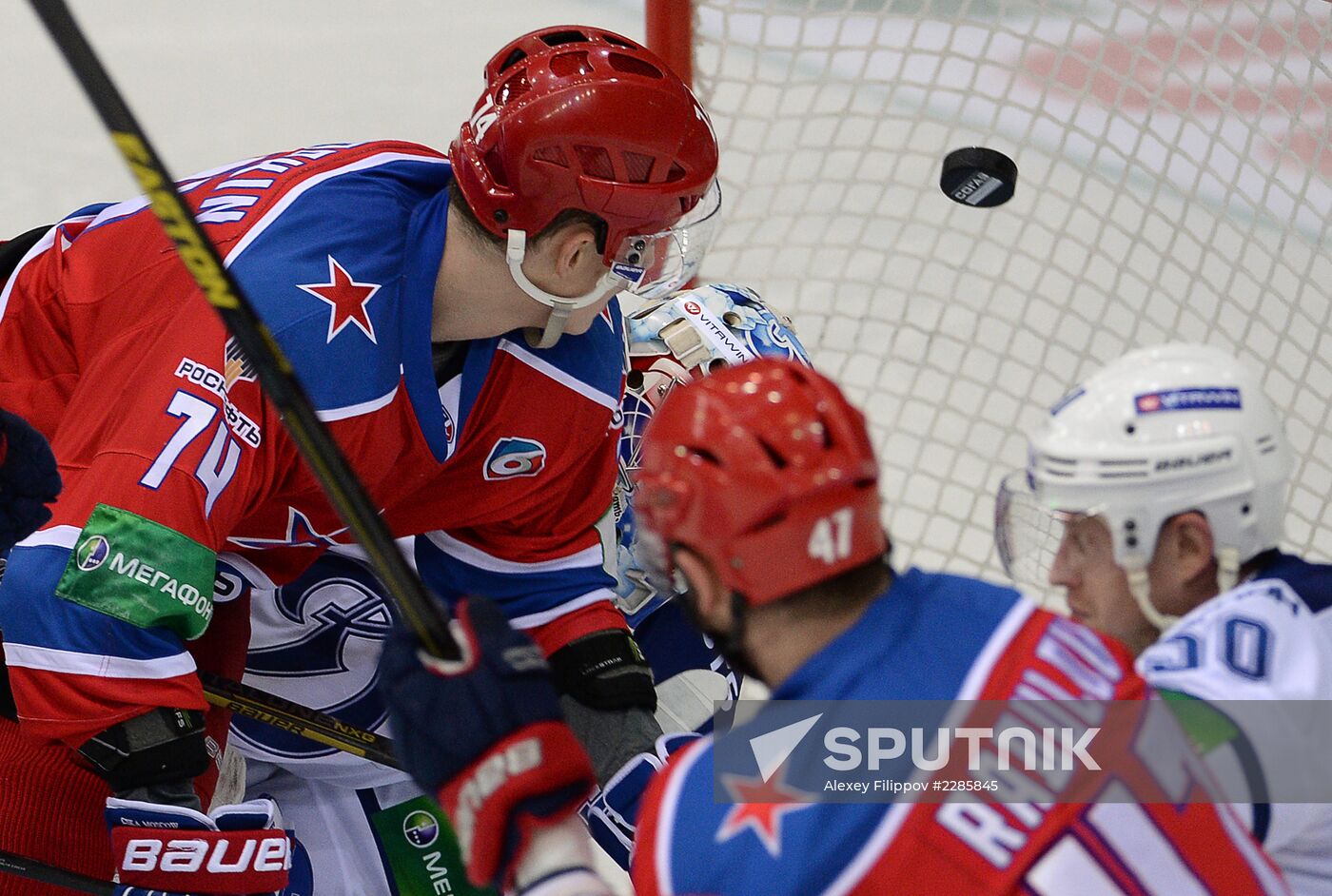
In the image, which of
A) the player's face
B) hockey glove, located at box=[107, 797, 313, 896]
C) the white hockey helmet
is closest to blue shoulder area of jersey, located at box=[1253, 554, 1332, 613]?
the white hockey helmet

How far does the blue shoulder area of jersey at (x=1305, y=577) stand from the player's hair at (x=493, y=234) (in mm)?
865

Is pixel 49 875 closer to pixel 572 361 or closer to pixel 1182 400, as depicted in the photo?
pixel 572 361

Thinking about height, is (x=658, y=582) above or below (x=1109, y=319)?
above

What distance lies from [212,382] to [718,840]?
91cm

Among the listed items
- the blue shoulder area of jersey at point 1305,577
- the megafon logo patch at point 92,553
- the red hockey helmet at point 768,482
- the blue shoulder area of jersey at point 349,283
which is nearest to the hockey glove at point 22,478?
the megafon logo patch at point 92,553

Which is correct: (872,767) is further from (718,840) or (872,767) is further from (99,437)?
(99,437)

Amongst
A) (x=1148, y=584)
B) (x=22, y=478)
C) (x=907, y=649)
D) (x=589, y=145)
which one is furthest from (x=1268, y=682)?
(x=22, y=478)

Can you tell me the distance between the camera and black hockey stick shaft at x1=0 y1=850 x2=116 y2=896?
184 centimetres

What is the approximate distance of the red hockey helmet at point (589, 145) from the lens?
187 centimetres

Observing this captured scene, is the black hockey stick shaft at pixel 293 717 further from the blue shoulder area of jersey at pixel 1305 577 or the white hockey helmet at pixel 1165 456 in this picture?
the blue shoulder area of jersey at pixel 1305 577

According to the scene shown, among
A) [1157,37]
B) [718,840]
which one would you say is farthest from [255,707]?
[1157,37]

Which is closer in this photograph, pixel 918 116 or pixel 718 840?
pixel 718 840

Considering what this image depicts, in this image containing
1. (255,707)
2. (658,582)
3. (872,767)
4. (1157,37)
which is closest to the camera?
(872,767)

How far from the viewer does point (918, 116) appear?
9.67ft
